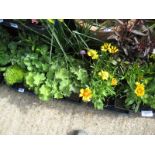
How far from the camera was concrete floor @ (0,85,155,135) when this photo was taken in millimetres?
1947

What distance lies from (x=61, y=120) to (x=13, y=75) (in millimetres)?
360

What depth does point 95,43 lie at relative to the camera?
199 cm

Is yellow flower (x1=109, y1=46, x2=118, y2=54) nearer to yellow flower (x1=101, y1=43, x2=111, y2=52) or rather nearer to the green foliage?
yellow flower (x1=101, y1=43, x2=111, y2=52)

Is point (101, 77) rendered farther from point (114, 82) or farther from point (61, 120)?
point (61, 120)

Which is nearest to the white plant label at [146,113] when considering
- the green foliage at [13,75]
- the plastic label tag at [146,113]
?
the plastic label tag at [146,113]

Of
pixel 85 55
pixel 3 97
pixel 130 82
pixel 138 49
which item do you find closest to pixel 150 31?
pixel 138 49

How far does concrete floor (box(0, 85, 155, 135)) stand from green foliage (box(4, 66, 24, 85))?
14 centimetres

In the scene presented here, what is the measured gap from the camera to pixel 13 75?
197 centimetres

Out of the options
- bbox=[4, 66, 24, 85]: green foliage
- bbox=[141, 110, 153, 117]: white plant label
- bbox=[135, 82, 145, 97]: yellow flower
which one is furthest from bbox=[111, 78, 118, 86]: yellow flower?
bbox=[4, 66, 24, 85]: green foliage

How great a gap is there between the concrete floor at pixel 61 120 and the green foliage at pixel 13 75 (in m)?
0.14

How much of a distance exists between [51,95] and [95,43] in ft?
1.23

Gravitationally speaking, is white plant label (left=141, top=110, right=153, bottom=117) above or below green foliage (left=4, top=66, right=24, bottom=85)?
below

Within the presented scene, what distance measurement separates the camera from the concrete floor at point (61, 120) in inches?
76.7
